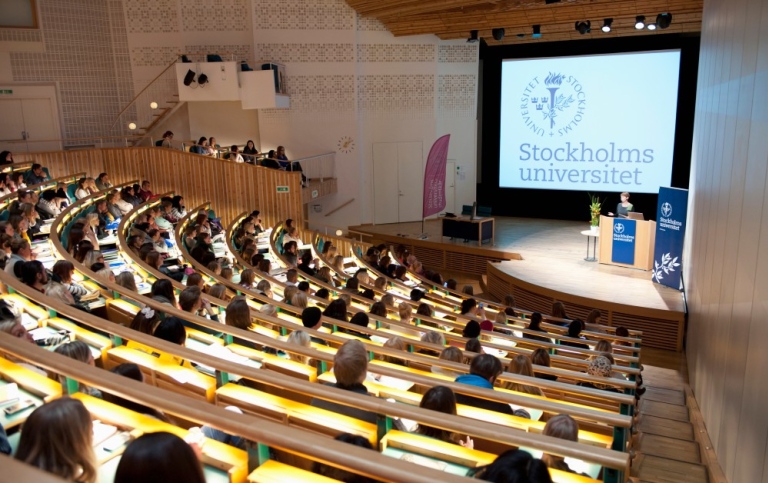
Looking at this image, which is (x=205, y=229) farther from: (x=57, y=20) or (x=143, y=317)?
(x=57, y=20)

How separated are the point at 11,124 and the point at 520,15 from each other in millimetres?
12109

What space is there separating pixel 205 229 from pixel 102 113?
7.96 m

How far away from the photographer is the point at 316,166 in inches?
619

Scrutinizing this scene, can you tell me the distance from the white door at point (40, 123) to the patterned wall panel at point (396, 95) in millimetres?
7608

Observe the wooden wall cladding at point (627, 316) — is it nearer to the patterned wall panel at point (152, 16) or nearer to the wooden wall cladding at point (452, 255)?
the wooden wall cladding at point (452, 255)

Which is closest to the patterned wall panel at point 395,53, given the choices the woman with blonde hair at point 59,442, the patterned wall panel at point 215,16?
the patterned wall panel at point 215,16

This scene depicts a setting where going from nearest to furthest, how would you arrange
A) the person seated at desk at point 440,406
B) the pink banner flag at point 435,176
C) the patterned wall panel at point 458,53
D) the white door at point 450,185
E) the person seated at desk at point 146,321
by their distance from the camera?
the person seated at desk at point 440,406
the person seated at desk at point 146,321
the pink banner flag at point 435,176
the patterned wall panel at point 458,53
the white door at point 450,185

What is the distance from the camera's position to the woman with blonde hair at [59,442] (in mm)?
1911

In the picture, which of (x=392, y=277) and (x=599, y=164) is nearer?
(x=392, y=277)

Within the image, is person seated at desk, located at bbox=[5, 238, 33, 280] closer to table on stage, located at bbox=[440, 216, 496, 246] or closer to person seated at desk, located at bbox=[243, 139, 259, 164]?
person seated at desk, located at bbox=[243, 139, 259, 164]

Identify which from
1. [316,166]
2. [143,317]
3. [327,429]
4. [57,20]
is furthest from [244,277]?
[57,20]

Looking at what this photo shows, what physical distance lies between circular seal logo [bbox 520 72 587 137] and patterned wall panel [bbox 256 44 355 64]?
4788 millimetres

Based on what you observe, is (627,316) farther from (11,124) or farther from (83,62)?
(11,124)

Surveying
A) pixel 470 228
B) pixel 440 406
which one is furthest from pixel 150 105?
pixel 440 406
